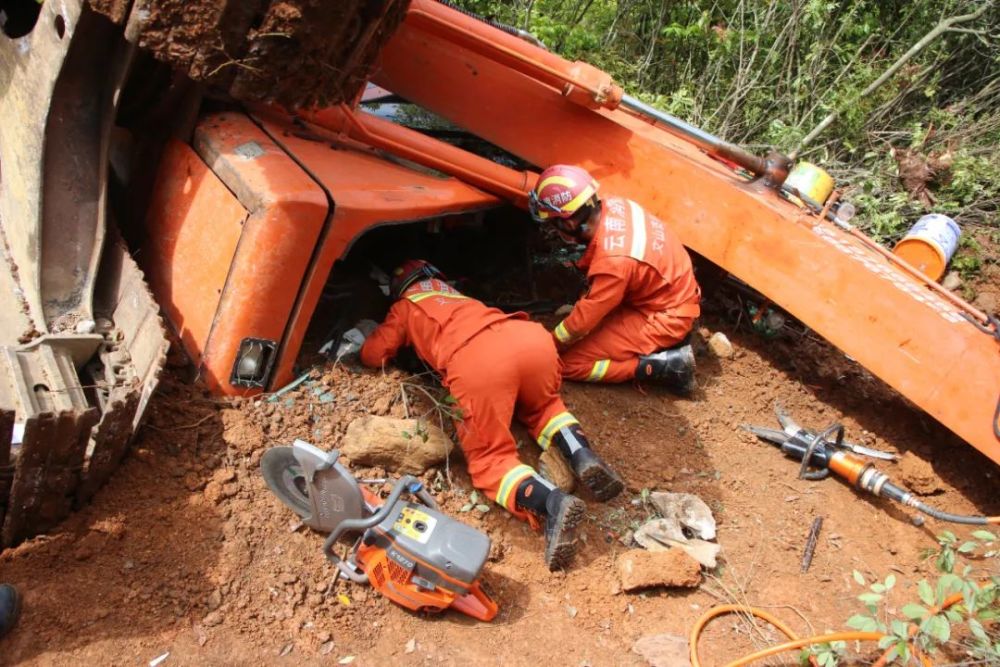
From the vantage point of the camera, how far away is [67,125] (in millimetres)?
3111

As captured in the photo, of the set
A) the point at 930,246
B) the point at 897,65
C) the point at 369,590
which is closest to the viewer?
the point at 369,590

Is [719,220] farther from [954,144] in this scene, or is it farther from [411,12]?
[954,144]

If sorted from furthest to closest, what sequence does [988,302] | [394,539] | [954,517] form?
1. [988,302]
2. [954,517]
3. [394,539]

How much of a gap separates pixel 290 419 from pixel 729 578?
1972mm

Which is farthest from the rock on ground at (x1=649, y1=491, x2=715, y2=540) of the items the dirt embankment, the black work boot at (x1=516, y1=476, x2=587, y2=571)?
the dirt embankment

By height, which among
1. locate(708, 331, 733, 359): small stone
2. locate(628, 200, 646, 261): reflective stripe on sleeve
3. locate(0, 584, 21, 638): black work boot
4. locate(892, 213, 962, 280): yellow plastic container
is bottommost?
locate(0, 584, 21, 638): black work boot

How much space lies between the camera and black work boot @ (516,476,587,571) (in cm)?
296

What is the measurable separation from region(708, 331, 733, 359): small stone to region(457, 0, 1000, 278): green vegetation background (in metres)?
1.57

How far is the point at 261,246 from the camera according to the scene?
2990 millimetres

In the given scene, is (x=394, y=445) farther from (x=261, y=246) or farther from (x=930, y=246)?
(x=930, y=246)

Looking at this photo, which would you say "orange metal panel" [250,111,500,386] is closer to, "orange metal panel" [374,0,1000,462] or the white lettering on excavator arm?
"orange metal panel" [374,0,1000,462]

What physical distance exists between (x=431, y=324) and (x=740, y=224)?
5.89ft

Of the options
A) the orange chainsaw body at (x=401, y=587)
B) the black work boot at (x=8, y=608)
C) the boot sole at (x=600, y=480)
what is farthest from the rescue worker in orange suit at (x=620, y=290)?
the black work boot at (x=8, y=608)

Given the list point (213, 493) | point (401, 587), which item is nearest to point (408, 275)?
point (213, 493)
